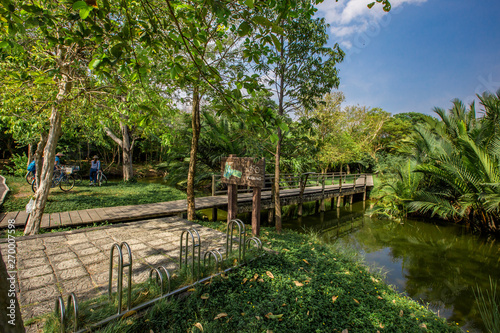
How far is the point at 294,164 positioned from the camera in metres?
14.2

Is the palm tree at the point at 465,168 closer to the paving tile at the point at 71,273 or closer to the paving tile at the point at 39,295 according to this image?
the paving tile at the point at 71,273

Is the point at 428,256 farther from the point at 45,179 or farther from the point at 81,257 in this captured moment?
the point at 45,179

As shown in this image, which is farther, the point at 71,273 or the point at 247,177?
the point at 247,177

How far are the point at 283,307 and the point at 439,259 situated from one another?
613 centimetres

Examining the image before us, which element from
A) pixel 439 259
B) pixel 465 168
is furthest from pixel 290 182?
pixel 439 259

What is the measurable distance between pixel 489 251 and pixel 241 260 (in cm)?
809

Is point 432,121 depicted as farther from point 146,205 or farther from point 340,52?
point 146,205

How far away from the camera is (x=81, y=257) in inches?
145

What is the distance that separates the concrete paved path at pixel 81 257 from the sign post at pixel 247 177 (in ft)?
2.48

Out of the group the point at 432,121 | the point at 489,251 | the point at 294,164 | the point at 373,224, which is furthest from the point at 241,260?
the point at 432,121

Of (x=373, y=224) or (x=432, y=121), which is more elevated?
(x=432, y=121)

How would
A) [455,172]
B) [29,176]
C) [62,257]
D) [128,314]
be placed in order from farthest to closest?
[29,176] → [455,172] → [62,257] → [128,314]

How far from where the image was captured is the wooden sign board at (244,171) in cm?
507

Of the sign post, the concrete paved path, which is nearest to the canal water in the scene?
the sign post
